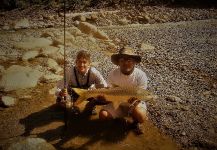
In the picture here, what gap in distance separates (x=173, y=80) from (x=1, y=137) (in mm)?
3720

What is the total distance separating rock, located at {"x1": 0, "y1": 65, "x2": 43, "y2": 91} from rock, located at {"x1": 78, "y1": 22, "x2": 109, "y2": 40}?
9.01 ft

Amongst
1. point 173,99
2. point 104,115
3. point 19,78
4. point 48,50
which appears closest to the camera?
point 104,115

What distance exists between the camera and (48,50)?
8.00 m

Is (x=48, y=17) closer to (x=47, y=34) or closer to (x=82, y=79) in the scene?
(x=47, y=34)

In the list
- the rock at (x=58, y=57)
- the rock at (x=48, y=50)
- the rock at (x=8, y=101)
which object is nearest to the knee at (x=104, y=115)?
the rock at (x=8, y=101)

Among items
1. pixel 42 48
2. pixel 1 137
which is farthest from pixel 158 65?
pixel 1 137

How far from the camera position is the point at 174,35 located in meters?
9.30

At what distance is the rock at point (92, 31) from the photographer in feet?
29.7

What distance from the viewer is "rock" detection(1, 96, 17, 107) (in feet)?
18.5

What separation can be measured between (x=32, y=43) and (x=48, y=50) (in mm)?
723

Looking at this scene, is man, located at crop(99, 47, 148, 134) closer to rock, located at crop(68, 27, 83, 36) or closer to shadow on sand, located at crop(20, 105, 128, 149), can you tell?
shadow on sand, located at crop(20, 105, 128, 149)

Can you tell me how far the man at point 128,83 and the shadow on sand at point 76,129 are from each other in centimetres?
22

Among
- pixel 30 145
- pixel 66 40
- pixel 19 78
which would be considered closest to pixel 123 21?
pixel 66 40

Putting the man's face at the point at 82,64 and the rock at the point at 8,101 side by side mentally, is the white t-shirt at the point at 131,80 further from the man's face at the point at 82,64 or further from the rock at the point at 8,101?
the rock at the point at 8,101
